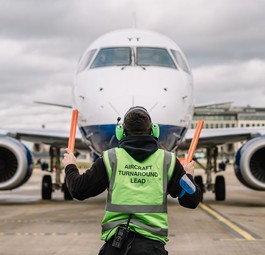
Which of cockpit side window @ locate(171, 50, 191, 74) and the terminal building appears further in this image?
the terminal building

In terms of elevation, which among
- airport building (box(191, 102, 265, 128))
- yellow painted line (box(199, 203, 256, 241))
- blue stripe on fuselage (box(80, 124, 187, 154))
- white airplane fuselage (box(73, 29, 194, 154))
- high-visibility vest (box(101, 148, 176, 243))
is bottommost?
yellow painted line (box(199, 203, 256, 241))

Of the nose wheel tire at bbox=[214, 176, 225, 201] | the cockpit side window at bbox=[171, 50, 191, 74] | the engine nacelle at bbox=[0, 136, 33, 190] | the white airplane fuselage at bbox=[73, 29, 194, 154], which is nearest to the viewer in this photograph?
the white airplane fuselage at bbox=[73, 29, 194, 154]

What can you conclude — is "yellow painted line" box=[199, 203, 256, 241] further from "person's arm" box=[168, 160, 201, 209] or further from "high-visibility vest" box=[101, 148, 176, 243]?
"high-visibility vest" box=[101, 148, 176, 243]

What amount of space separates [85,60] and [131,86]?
258cm

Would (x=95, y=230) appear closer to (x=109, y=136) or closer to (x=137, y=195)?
(x=109, y=136)

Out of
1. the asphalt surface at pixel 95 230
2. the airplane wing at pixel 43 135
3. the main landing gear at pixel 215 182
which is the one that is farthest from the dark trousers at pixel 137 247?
the main landing gear at pixel 215 182

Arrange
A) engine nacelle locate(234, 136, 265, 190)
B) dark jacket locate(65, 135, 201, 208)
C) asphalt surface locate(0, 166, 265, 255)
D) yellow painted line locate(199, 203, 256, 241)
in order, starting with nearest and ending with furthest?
1. dark jacket locate(65, 135, 201, 208)
2. asphalt surface locate(0, 166, 265, 255)
3. yellow painted line locate(199, 203, 256, 241)
4. engine nacelle locate(234, 136, 265, 190)

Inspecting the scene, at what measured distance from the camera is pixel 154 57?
41.1 ft

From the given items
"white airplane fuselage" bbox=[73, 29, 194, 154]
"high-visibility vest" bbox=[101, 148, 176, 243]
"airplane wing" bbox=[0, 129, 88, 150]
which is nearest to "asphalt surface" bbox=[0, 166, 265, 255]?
"white airplane fuselage" bbox=[73, 29, 194, 154]

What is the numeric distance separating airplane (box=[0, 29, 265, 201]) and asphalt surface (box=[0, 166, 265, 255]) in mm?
1157

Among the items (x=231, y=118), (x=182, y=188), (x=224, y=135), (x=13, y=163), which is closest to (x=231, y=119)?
(x=231, y=118)

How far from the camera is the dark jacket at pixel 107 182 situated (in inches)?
147

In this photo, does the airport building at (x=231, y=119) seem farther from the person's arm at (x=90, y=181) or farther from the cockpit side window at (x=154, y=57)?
the person's arm at (x=90, y=181)

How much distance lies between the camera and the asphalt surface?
305 inches
